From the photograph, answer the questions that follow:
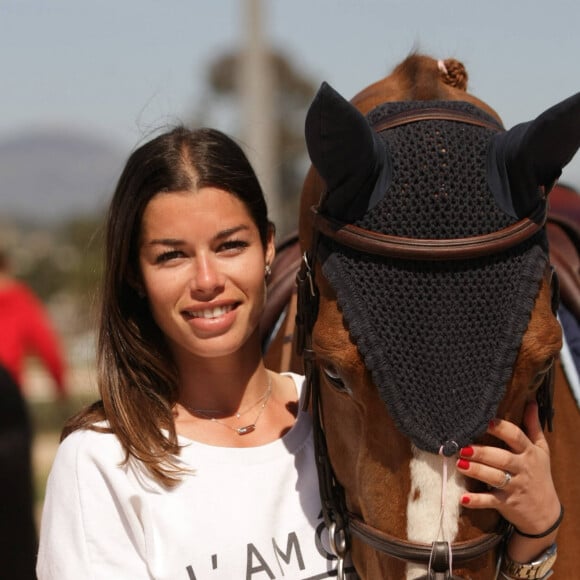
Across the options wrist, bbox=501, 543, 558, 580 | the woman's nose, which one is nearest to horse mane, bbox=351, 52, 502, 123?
the woman's nose

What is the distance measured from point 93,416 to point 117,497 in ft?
0.82

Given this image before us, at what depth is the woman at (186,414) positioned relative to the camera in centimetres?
197

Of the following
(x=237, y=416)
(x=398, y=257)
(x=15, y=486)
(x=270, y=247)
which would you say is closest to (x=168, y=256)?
(x=270, y=247)

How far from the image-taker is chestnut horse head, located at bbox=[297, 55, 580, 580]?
1789 millimetres

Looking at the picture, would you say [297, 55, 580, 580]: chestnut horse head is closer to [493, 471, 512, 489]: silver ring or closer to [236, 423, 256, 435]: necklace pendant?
[493, 471, 512, 489]: silver ring

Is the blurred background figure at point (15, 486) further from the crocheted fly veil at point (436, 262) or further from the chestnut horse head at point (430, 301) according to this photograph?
the crocheted fly veil at point (436, 262)

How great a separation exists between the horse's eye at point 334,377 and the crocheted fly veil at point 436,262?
5.7 inches

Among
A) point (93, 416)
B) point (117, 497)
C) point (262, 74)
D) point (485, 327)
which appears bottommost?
point (117, 497)

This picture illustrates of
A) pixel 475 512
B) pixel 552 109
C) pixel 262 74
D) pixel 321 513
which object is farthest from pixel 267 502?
pixel 262 74

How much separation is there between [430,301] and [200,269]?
23.1 inches

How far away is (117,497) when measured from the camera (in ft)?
6.50

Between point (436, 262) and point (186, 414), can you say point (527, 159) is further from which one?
point (186, 414)

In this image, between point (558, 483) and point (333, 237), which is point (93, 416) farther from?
point (558, 483)

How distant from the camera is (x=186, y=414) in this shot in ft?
7.39
